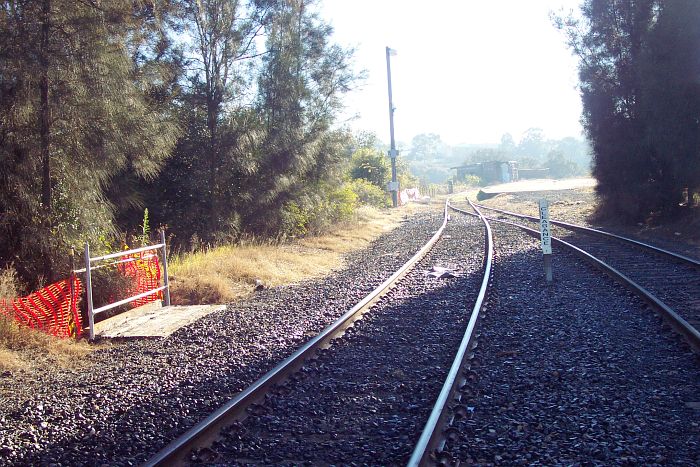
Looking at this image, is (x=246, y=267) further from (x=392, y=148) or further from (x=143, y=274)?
(x=392, y=148)

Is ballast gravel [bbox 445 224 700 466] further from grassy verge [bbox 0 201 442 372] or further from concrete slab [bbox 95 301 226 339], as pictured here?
grassy verge [bbox 0 201 442 372]

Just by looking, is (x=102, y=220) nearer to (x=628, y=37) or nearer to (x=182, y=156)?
(x=182, y=156)

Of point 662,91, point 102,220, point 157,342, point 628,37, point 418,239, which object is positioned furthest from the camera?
point 628,37

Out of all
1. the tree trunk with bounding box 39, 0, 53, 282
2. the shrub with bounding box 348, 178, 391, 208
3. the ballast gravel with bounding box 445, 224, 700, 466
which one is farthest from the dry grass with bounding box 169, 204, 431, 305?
the shrub with bounding box 348, 178, 391, 208

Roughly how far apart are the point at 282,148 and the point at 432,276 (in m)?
8.72

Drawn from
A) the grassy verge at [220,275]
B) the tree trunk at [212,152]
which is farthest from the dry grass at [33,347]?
the tree trunk at [212,152]

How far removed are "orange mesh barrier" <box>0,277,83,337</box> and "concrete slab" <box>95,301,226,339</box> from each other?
1.18 ft

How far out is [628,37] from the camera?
2266 cm

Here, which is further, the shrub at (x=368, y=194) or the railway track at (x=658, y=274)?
the shrub at (x=368, y=194)

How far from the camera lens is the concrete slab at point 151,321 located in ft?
28.2

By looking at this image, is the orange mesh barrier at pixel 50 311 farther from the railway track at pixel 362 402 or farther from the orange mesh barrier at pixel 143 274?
the railway track at pixel 362 402

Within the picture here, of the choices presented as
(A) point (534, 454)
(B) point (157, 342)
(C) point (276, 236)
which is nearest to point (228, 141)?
(C) point (276, 236)

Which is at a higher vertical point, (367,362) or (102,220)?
(102,220)

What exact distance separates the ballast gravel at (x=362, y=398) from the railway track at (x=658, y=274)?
241 centimetres
